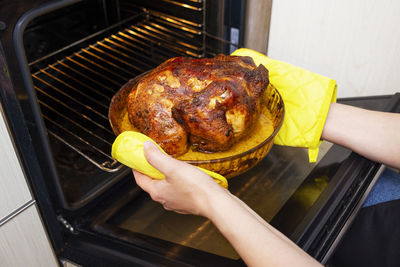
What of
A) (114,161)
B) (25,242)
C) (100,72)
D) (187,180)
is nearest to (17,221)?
(25,242)

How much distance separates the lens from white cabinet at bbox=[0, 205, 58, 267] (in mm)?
729

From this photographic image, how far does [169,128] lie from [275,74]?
1.18 ft

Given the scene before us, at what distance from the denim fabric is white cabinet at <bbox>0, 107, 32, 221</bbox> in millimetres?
817

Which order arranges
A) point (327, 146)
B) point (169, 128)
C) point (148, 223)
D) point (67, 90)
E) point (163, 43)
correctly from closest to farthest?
point (169, 128), point (148, 223), point (327, 146), point (67, 90), point (163, 43)

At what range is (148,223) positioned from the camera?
0.83 meters

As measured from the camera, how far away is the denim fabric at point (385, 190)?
3.14 ft

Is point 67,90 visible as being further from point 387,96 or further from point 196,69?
point 387,96

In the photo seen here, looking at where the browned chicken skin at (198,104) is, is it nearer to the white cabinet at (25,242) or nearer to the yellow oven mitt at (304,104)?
the yellow oven mitt at (304,104)

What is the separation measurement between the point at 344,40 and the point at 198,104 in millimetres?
617

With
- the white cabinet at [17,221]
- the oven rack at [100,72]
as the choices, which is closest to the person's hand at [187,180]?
the white cabinet at [17,221]

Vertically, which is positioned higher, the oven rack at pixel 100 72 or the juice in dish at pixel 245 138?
the juice in dish at pixel 245 138

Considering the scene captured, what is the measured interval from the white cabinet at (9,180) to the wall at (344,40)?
2.70 ft

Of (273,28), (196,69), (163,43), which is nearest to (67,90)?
(163,43)

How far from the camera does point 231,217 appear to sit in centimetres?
61
